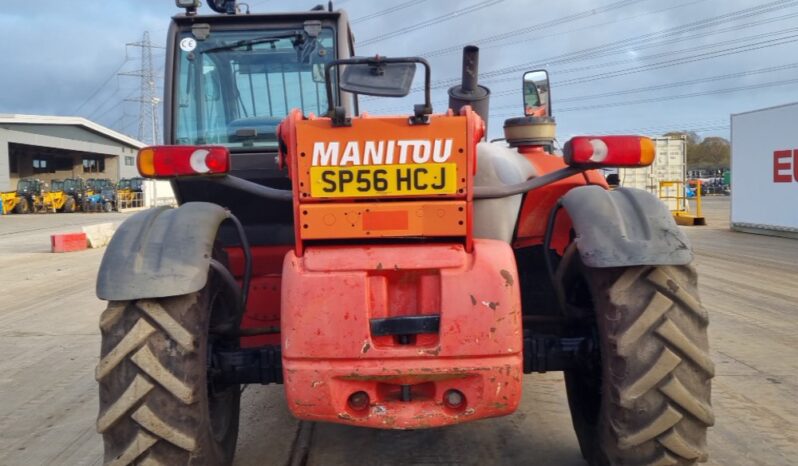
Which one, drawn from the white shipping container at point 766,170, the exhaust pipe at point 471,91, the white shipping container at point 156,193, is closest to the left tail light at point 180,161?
the exhaust pipe at point 471,91

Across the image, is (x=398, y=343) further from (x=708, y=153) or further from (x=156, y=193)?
(x=708, y=153)

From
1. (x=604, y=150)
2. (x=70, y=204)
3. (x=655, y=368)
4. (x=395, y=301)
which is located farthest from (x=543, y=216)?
(x=70, y=204)

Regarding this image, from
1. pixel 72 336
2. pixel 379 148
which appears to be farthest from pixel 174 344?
pixel 72 336

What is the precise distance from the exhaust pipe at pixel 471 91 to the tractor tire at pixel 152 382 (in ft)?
7.27

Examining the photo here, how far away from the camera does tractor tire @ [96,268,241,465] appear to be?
298cm

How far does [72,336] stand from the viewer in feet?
25.8

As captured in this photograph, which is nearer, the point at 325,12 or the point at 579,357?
the point at 579,357

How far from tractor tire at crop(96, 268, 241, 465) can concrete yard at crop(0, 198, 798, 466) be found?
1.17 meters

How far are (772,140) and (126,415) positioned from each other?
18.3m

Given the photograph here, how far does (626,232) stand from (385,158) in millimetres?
1057

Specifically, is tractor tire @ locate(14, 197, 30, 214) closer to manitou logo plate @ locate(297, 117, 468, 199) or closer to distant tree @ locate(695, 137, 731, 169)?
manitou logo plate @ locate(297, 117, 468, 199)

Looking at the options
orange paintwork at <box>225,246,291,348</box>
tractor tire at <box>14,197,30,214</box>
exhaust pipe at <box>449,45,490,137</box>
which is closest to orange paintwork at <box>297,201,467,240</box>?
orange paintwork at <box>225,246,291,348</box>

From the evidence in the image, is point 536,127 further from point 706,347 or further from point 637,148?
point 706,347

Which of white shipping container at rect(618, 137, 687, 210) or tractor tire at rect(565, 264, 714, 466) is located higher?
white shipping container at rect(618, 137, 687, 210)
